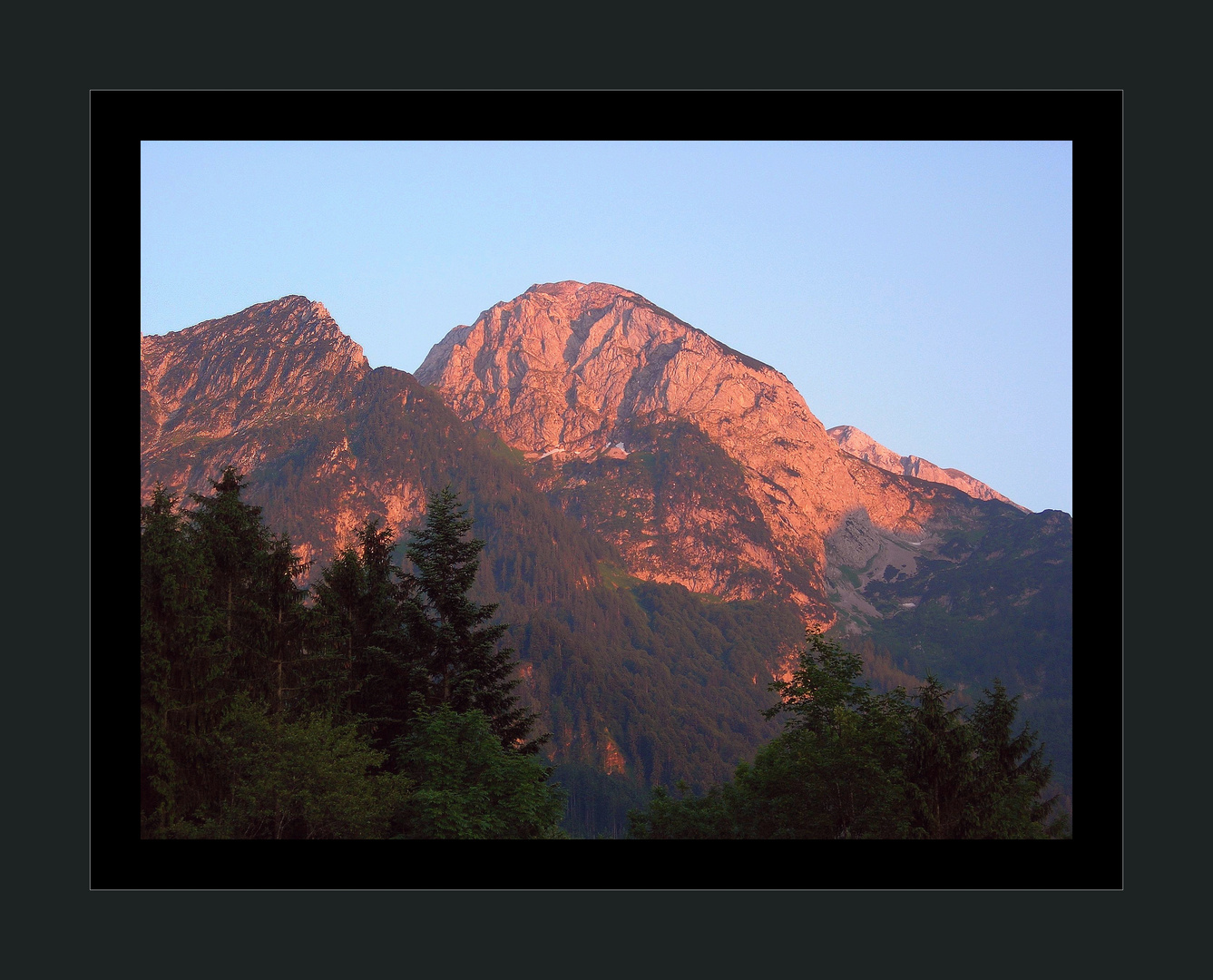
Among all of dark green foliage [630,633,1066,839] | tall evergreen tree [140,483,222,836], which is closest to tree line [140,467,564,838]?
tall evergreen tree [140,483,222,836]

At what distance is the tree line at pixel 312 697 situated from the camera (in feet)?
68.1

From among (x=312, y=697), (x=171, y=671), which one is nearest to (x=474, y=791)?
(x=171, y=671)

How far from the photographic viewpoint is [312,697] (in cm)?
2770

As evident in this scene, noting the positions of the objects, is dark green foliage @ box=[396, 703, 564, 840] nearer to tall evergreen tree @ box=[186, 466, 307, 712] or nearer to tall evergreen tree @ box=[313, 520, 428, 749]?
tall evergreen tree @ box=[186, 466, 307, 712]

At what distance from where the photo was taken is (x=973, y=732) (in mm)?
24172

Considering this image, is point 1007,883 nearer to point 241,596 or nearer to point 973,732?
point 973,732

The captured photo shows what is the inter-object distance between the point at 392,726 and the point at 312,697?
130 inches

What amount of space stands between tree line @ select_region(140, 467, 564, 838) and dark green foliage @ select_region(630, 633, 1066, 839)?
5.10m

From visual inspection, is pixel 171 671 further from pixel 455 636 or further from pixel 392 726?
pixel 455 636

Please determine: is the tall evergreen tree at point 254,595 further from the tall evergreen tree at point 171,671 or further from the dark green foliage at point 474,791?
the dark green foliage at point 474,791

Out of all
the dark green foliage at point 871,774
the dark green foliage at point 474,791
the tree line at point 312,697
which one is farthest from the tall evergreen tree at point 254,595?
the dark green foliage at point 871,774

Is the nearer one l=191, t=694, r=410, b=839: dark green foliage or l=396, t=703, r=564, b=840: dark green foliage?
l=191, t=694, r=410, b=839: dark green foliage

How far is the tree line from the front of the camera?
817 inches
